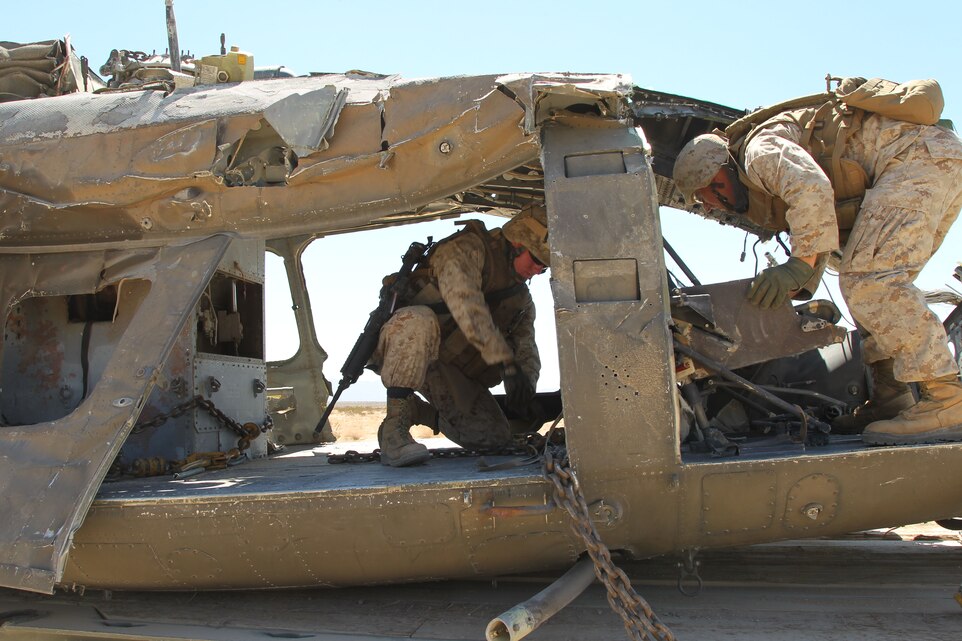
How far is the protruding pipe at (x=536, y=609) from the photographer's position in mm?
2572

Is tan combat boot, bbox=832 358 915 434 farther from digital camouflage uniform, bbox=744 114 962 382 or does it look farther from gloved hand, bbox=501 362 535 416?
gloved hand, bbox=501 362 535 416

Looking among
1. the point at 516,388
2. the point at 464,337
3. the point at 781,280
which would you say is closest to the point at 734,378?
the point at 781,280

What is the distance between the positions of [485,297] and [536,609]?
238cm

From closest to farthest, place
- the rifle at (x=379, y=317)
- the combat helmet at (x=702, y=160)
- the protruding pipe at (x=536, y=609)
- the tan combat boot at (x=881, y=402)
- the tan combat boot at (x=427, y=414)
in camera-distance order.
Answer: the protruding pipe at (x=536, y=609) → the combat helmet at (x=702, y=160) → the tan combat boot at (x=881, y=402) → the rifle at (x=379, y=317) → the tan combat boot at (x=427, y=414)

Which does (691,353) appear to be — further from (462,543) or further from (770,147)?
(462,543)

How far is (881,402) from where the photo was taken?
4.21 m

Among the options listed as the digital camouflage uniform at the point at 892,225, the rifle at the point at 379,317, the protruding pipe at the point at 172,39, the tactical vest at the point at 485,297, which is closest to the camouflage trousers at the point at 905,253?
the digital camouflage uniform at the point at 892,225

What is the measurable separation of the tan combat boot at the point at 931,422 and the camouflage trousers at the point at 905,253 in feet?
0.26

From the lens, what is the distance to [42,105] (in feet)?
13.3

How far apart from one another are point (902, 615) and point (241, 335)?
392 cm

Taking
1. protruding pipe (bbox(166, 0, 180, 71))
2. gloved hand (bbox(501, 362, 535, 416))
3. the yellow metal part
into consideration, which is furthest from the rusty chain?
protruding pipe (bbox(166, 0, 180, 71))

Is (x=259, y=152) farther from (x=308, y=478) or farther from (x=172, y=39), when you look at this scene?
(x=172, y=39)

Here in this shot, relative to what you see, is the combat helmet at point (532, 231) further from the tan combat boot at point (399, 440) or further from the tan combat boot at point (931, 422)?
the tan combat boot at point (931, 422)

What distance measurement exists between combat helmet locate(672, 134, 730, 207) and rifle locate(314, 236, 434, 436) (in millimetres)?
1459
